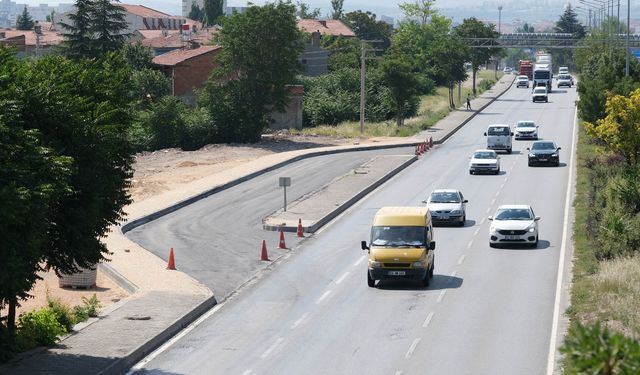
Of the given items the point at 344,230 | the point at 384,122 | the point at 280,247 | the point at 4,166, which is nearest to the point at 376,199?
the point at 344,230

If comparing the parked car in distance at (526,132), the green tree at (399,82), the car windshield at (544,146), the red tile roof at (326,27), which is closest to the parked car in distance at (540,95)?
the green tree at (399,82)

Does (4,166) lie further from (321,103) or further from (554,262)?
(321,103)

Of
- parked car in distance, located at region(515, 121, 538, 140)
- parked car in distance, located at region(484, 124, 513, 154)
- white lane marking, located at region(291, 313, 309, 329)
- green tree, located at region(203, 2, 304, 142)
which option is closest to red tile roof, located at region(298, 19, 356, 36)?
green tree, located at region(203, 2, 304, 142)

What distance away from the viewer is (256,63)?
267 feet

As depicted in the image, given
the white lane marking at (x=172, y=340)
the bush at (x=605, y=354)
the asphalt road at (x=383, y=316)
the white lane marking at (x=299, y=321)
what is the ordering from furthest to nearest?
the white lane marking at (x=299, y=321), the white lane marking at (x=172, y=340), the asphalt road at (x=383, y=316), the bush at (x=605, y=354)

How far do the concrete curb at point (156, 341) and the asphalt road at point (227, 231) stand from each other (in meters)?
1.93

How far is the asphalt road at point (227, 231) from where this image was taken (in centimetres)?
3884

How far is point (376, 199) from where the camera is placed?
55.1m

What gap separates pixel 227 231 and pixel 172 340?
18071 millimetres

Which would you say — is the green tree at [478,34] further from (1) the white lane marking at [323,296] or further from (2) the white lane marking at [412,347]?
(2) the white lane marking at [412,347]

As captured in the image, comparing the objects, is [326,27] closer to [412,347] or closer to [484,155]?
[484,155]

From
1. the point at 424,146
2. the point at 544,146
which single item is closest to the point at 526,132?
the point at 424,146

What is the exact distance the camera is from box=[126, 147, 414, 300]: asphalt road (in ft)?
127

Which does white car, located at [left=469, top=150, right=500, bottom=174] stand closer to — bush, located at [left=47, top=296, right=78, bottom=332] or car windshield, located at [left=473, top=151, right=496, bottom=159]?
car windshield, located at [left=473, top=151, right=496, bottom=159]
